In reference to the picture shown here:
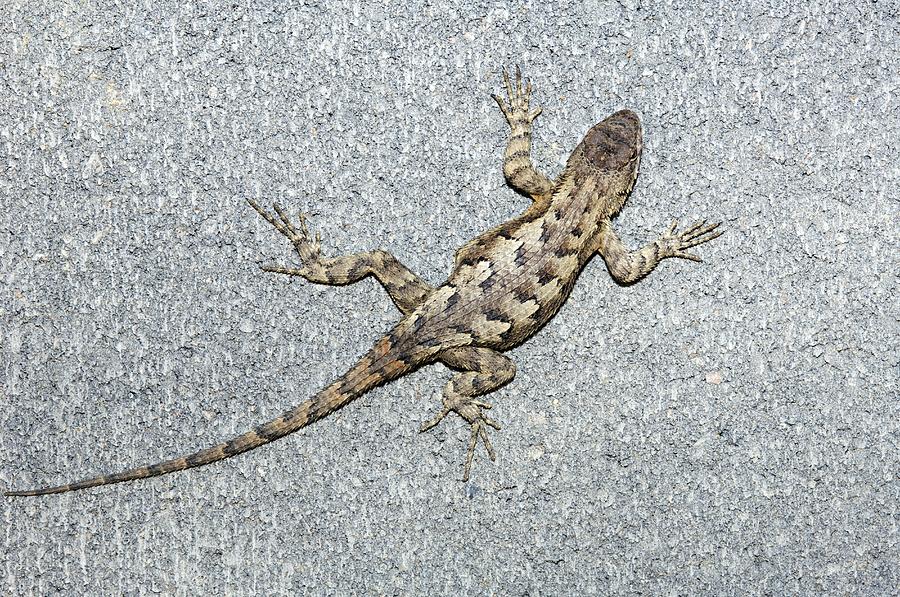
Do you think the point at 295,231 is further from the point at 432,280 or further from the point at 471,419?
the point at 471,419

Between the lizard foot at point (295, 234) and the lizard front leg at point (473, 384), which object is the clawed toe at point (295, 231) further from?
the lizard front leg at point (473, 384)

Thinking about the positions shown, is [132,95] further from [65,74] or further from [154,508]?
[154,508]

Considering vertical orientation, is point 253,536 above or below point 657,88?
below

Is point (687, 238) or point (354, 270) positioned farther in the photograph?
point (687, 238)

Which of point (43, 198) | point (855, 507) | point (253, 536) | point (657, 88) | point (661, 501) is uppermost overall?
point (43, 198)

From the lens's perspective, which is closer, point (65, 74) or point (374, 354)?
point (374, 354)

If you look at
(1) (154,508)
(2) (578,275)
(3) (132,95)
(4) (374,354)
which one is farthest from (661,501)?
(3) (132,95)

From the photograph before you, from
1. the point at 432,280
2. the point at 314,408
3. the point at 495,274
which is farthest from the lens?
the point at 432,280

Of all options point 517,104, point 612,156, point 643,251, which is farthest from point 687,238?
→ point 517,104
